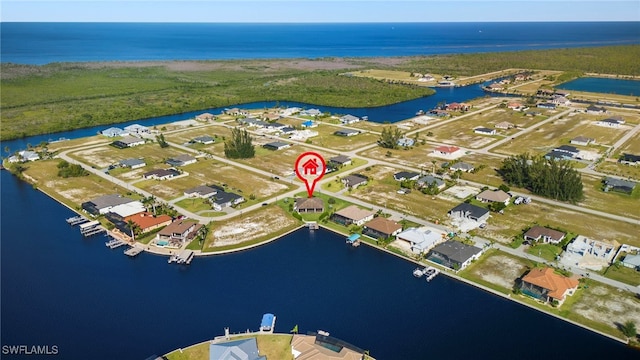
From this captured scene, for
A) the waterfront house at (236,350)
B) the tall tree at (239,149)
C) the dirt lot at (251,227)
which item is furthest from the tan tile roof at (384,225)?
the tall tree at (239,149)

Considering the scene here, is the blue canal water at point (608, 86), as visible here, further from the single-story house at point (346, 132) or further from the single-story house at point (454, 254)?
the single-story house at point (454, 254)

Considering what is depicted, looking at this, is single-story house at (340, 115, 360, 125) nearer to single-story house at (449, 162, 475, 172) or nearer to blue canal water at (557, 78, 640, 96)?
single-story house at (449, 162, 475, 172)

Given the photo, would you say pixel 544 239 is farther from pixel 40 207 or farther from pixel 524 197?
pixel 40 207

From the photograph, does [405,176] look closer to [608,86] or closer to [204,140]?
[204,140]

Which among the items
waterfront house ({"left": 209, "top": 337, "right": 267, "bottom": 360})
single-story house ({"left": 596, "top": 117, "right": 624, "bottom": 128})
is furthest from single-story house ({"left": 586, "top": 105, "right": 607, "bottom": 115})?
waterfront house ({"left": 209, "top": 337, "right": 267, "bottom": 360})

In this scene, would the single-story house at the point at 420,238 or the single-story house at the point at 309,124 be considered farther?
the single-story house at the point at 309,124

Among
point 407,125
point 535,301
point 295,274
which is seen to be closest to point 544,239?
point 535,301
